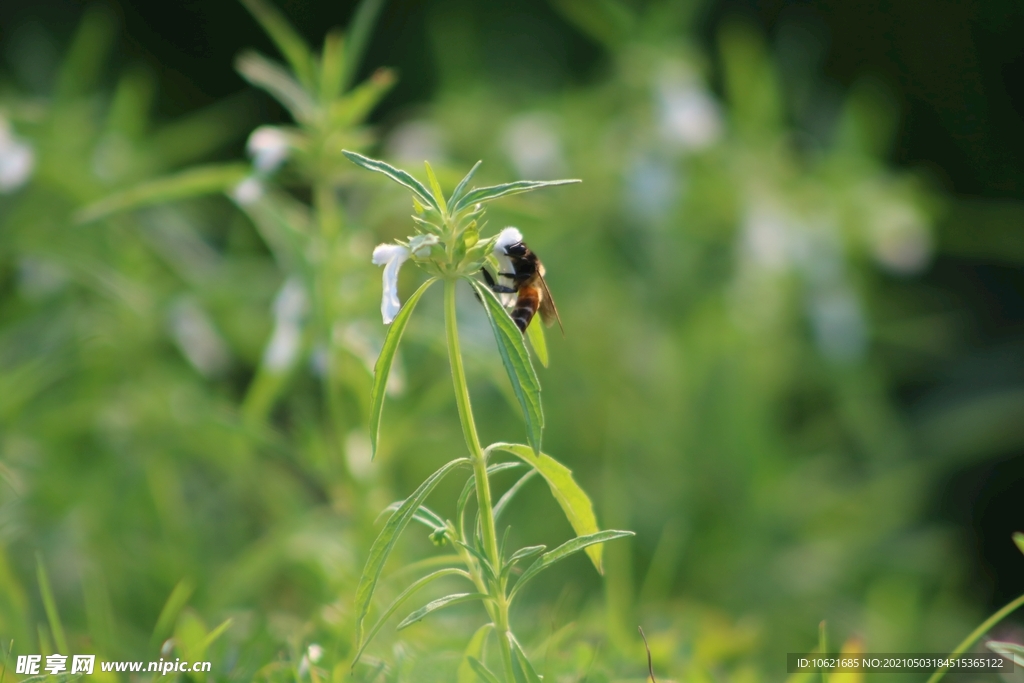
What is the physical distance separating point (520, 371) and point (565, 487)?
9cm

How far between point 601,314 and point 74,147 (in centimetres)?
86

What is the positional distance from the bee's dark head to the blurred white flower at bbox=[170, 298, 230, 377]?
2.35 feet

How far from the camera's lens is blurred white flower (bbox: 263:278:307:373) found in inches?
36.1

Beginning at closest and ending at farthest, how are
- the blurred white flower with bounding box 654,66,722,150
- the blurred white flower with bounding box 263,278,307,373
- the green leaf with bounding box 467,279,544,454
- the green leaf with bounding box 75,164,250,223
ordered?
1. the green leaf with bounding box 467,279,544,454
2. the green leaf with bounding box 75,164,250,223
3. the blurred white flower with bounding box 263,278,307,373
4. the blurred white flower with bounding box 654,66,722,150

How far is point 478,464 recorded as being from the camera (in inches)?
20.0

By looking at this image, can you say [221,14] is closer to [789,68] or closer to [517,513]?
[789,68]

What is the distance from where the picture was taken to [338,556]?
3.01 feet

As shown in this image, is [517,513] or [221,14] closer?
[517,513]

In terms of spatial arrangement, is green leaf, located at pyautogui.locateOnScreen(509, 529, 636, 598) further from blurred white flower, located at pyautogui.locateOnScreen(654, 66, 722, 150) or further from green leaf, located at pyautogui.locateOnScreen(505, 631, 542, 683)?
blurred white flower, located at pyautogui.locateOnScreen(654, 66, 722, 150)

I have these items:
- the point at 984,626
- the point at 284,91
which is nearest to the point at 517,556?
the point at 984,626

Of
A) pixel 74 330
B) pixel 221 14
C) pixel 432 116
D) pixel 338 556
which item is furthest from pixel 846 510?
pixel 221 14

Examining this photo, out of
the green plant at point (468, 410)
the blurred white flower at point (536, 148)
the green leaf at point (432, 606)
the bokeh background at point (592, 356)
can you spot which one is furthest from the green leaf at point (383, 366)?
the blurred white flower at point (536, 148)

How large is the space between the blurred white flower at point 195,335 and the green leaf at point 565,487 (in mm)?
791

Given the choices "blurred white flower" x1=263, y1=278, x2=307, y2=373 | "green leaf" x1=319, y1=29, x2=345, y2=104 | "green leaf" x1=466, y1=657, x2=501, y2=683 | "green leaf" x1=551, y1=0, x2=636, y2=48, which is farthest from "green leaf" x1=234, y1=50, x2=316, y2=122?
"green leaf" x1=551, y1=0, x2=636, y2=48
